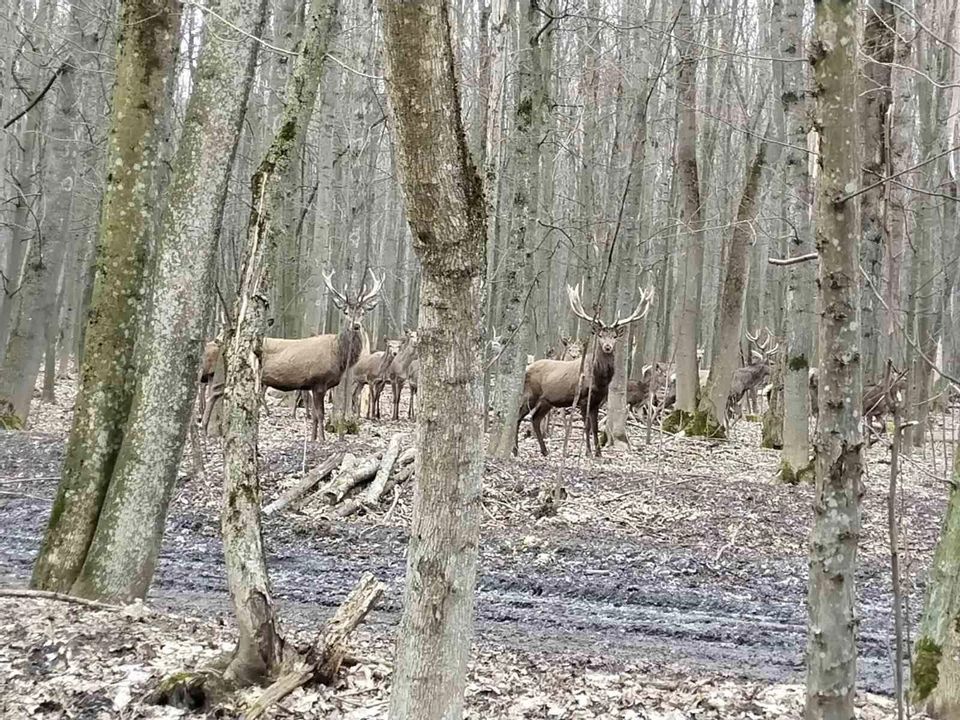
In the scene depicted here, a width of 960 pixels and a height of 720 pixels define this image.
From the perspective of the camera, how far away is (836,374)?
2902mm

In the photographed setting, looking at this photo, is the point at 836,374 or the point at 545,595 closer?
the point at 836,374

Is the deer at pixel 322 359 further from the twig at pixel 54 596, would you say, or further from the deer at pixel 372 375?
the twig at pixel 54 596

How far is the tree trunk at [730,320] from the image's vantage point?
15.6 meters

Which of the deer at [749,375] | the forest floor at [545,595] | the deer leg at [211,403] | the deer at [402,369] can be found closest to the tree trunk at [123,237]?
the forest floor at [545,595]

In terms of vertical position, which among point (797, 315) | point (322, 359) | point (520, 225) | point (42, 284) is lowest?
point (322, 359)

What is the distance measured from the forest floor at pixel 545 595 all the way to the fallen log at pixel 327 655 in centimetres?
8

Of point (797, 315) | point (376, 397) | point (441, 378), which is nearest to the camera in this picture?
point (441, 378)

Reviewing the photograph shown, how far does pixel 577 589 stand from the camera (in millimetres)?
7312

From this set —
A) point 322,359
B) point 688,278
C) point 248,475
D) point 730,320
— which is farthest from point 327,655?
point 688,278

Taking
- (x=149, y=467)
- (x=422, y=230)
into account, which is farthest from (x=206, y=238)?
(x=422, y=230)

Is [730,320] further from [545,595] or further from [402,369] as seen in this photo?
[545,595]

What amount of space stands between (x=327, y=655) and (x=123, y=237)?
277cm

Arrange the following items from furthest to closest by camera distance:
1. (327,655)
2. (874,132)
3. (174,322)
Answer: (874,132)
(174,322)
(327,655)

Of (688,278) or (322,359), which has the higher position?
(688,278)
